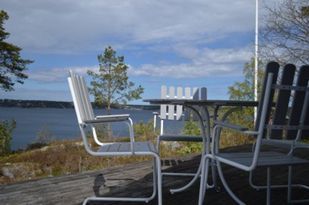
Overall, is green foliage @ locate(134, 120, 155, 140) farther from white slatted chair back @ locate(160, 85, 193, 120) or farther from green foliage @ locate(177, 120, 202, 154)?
white slatted chair back @ locate(160, 85, 193, 120)

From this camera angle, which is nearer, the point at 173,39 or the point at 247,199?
the point at 247,199

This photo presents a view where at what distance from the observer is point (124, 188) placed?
3588 millimetres

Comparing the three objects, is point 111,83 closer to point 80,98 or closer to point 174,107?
point 174,107

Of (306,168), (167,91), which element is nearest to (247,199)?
(306,168)

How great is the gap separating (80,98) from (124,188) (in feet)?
3.37

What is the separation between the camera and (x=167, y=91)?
18.7 ft

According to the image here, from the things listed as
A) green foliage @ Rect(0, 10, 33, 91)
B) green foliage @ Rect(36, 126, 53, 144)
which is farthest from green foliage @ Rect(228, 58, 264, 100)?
green foliage @ Rect(0, 10, 33, 91)

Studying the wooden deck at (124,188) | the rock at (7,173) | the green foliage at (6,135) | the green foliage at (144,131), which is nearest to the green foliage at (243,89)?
the green foliage at (144,131)

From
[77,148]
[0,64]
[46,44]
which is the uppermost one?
[46,44]

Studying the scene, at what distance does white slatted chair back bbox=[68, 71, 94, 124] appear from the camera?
2.75 metres

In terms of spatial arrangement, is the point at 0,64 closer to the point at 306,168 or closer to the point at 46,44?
the point at 46,44

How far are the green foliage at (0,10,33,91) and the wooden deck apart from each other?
38.8 ft

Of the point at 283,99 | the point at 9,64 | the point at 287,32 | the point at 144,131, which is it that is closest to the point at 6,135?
the point at 9,64

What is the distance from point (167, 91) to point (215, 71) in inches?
638
